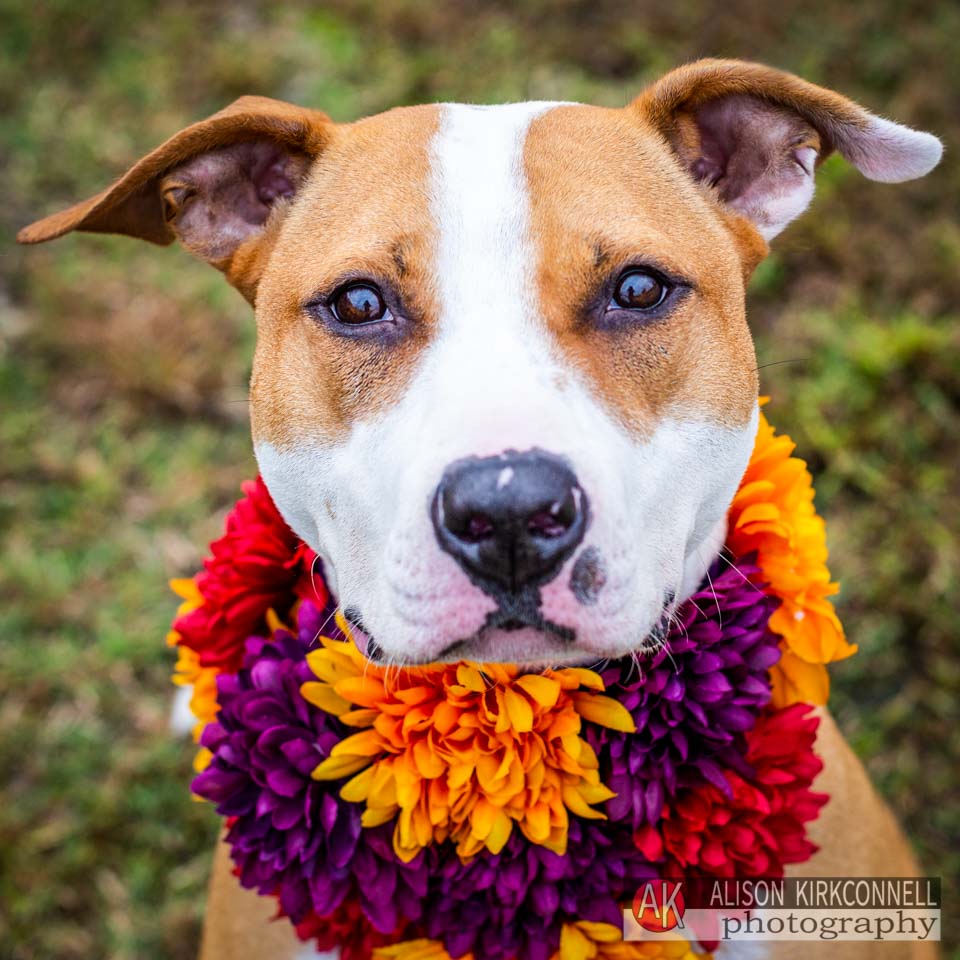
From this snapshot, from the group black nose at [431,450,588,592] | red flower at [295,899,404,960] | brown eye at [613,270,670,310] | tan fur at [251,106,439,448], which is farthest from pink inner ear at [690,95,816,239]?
red flower at [295,899,404,960]

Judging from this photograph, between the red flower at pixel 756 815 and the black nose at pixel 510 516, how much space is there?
3.20 ft

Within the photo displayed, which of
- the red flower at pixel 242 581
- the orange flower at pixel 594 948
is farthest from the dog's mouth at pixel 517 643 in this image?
the orange flower at pixel 594 948

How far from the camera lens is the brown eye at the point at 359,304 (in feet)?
7.21

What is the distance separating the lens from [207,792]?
2498mm

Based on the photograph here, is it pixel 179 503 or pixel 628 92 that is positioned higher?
pixel 628 92

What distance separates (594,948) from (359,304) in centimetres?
169

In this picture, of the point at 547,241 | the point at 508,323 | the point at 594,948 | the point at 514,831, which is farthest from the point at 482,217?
the point at 594,948

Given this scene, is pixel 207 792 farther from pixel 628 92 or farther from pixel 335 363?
pixel 628 92

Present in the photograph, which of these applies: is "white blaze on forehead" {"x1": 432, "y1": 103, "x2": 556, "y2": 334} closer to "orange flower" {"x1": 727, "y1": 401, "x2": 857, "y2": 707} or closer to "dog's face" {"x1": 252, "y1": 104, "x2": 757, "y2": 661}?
"dog's face" {"x1": 252, "y1": 104, "x2": 757, "y2": 661}

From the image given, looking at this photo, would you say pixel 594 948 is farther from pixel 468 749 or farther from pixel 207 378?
pixel 207 378

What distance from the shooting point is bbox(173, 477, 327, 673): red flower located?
2697 mm

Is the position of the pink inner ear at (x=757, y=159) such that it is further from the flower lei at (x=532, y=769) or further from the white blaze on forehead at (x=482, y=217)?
the flower lei at (x=532, y=769)

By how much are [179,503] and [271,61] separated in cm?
337

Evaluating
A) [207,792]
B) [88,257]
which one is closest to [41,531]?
[88,257]
